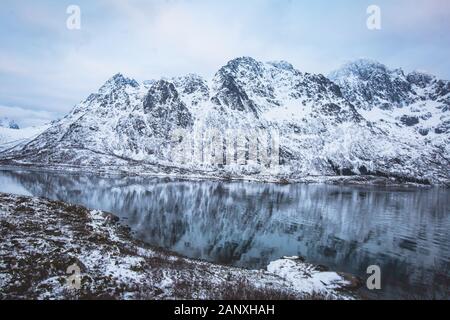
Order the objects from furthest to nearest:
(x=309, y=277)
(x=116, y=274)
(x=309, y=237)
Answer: (x=309, y=237)
(x=309, y=277)
(x=116, y=274)

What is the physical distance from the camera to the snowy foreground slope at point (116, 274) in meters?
23.8

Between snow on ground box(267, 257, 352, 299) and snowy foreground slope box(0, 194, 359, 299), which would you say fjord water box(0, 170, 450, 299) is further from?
snowy foreground slope box(0, 194, 359, 299)

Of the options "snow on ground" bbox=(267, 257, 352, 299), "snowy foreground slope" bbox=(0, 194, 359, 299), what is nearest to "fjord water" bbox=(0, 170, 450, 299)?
"snow on ground" bbox=(267, 257, 352, 299)

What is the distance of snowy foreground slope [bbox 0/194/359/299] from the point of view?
2378 centimetres

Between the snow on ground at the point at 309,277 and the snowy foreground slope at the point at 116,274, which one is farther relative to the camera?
the snow on ground at the point at 309,277

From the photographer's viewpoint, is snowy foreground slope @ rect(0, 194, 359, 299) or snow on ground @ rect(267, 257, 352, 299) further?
snow on ground @ rect(267, 257, 352, 299)

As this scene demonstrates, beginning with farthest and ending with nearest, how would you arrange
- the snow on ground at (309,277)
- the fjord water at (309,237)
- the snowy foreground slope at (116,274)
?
1. the fjord water at (309,237)
2. the snow on ground at (309,277)
3. the snowy foreground slope at (116,274)

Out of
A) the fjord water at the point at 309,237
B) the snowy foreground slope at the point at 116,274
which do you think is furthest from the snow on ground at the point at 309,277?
the fjord water at the point at 309,237

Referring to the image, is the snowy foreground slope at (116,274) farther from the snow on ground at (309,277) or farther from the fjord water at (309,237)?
the fjord water at (309,237)

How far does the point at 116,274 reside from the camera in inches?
1075

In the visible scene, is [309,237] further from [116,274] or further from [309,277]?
[116,274]

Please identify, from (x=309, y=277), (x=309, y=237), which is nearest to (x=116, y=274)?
(x=309, y=277)
